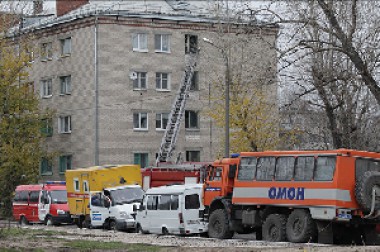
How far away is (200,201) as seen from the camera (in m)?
33.6

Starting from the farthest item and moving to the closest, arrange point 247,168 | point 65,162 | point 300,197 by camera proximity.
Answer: point 65,162 → point 247,168 → point 300,197

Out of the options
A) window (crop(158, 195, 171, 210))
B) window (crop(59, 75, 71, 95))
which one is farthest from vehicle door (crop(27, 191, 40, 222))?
window (crop(59, 75, 71, 95))

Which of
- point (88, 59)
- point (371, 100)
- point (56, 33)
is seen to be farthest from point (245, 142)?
point (56, 33)

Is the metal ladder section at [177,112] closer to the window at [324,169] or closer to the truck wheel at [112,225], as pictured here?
the truck wheel at [112,225]

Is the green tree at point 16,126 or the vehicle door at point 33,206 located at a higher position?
the green tree at point 16,126

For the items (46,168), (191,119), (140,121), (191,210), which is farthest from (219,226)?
(46,168)

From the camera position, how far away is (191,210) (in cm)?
3362

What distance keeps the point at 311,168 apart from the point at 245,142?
978 inches

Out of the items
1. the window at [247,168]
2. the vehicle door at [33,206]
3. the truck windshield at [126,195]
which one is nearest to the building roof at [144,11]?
the vehicle door at [33,206]

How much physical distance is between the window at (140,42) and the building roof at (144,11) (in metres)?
1.34

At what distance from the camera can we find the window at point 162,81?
6419 cm

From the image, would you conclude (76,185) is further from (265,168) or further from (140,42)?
(140,42)

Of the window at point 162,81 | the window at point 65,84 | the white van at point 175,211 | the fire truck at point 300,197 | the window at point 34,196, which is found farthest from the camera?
the window at point 65,84

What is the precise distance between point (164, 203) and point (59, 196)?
1364cm
